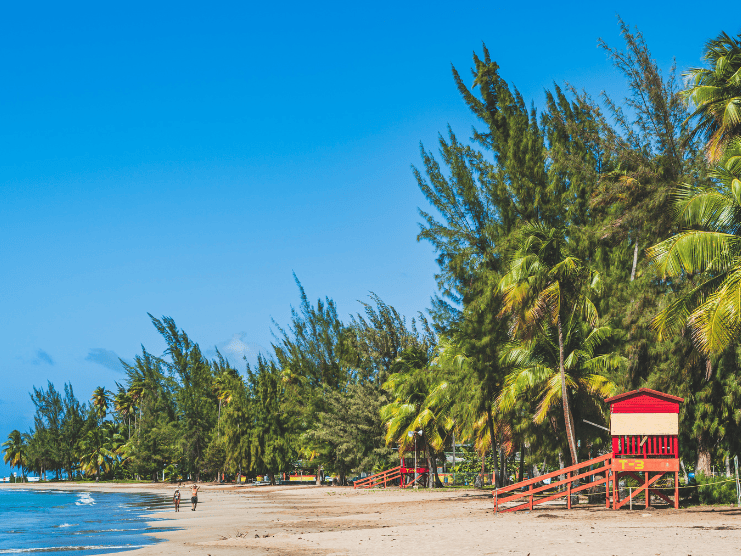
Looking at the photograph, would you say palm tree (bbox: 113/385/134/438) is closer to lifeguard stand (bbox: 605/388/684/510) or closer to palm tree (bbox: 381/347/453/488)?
palm tree (bbox: 381/347/453/488)

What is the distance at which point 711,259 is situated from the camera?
15.8m

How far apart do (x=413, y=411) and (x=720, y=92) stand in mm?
27160

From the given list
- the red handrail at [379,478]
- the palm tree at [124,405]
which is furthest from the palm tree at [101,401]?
the red handrail at [379,478]

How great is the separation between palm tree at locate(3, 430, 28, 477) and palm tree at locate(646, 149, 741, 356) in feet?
369

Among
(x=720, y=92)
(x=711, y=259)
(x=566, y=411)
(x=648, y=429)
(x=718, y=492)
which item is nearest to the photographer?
(x=711, y=259)

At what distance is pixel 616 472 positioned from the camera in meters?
20.1

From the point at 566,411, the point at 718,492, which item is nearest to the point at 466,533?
the point at 566,411

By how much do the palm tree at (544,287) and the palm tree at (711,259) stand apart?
246 inches

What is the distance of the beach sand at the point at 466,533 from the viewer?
12828mm

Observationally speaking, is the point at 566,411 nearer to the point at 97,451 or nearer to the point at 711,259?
the point at 711,259

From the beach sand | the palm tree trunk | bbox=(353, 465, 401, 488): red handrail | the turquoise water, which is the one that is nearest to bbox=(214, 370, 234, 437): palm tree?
bbox=(353, 465, 401, 488): red handrail

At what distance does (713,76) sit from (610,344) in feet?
35.3

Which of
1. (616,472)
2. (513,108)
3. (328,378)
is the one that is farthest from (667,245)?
(328,378)

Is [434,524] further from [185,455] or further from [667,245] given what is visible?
[185,455]
